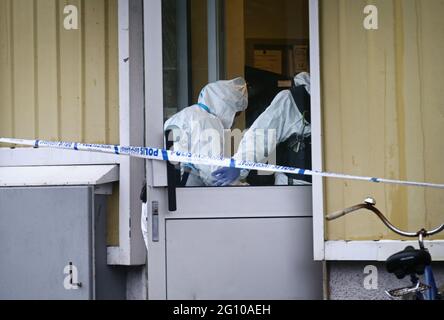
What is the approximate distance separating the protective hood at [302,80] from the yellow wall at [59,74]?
1234mm

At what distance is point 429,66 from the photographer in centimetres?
566

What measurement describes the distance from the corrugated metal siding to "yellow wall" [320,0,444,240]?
4.92 feet

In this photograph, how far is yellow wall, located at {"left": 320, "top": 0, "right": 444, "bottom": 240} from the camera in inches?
222

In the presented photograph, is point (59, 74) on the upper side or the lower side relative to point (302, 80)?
upper

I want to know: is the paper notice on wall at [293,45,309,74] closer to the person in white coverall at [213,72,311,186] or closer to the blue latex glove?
the person in white coverall at [213,72,311,186]

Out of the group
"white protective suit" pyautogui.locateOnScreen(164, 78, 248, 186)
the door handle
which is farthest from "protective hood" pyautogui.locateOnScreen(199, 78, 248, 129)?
the door handle

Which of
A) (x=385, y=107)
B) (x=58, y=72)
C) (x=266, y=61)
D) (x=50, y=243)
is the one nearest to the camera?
(x=385, y=107)

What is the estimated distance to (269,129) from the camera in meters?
5.99

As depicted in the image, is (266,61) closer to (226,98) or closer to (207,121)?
(226,98)

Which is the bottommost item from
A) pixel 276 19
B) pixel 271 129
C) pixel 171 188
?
pixel 171 188

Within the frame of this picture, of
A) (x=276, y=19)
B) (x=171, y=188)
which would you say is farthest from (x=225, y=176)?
(x=276, y=19)

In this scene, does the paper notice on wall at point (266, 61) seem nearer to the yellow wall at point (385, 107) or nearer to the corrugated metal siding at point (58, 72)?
the yellow wall at point (385, 107)

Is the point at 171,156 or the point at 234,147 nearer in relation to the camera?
the point at 171,156

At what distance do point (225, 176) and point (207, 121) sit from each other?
395 mm
